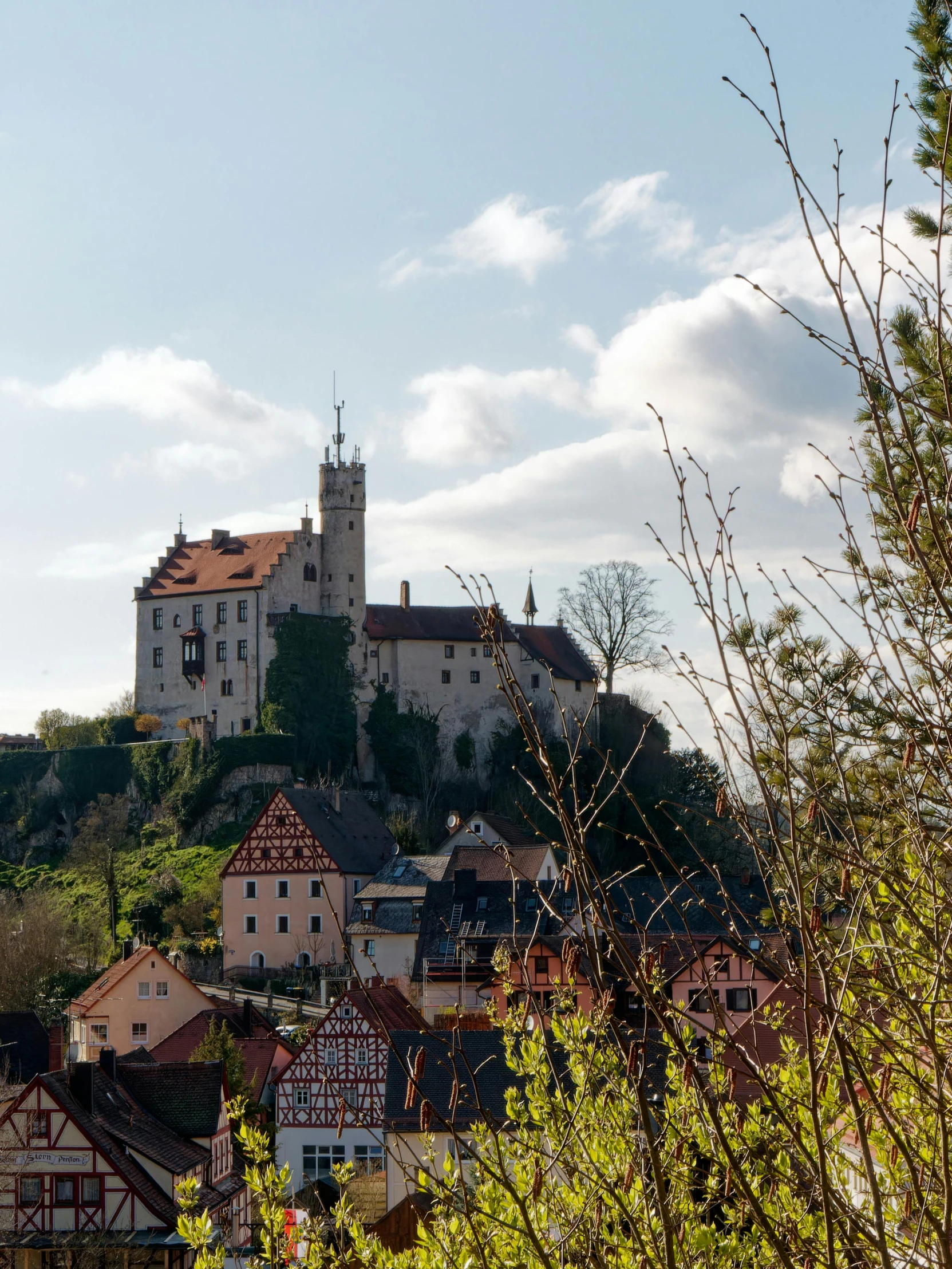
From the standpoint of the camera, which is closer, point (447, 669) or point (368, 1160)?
point (368, 1160)

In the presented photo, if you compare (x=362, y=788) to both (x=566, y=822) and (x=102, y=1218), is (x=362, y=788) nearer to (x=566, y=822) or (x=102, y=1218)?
(x=102, y=1218)

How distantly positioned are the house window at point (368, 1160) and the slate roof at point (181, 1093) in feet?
9.54

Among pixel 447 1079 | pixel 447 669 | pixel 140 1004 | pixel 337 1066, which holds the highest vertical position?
pixel 447 669

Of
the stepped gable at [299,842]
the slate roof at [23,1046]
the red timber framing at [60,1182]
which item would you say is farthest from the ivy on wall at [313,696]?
the red timber framing at [60,1182]

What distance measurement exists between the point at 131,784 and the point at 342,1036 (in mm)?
35841

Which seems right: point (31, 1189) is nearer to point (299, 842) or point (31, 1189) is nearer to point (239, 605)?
point (299, 842)

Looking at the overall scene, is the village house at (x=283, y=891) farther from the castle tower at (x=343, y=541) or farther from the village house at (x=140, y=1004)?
the castle tower at (x=343, y=541)

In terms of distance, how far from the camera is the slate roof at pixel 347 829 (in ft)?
168

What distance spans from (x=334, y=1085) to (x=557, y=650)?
141 ft

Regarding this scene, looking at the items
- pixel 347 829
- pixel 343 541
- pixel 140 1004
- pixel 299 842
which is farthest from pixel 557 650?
pixel 140 1004

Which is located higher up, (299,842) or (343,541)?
(343,541)

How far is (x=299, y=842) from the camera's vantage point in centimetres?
5109

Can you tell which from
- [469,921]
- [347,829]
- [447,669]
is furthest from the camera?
[447,669]

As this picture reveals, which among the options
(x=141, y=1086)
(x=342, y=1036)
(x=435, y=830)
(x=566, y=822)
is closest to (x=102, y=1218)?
(x=141, y=1086)
